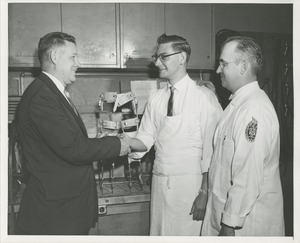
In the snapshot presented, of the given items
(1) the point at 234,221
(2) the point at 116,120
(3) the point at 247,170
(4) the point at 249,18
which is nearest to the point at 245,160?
(3) the point at 247,170

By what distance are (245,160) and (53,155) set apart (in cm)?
94

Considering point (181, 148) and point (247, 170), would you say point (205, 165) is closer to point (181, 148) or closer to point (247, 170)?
point (181, 148)

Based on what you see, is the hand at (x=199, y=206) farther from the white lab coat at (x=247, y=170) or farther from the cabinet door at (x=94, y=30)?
the cabinet door at (x=94, y=30)

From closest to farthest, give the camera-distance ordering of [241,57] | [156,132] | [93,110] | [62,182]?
[241,57], [62,182], [156,132], [93,110]

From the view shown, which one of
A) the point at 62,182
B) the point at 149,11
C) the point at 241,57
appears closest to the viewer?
the point at 241,57

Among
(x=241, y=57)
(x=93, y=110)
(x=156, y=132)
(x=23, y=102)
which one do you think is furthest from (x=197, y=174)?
(x=93, y=110)

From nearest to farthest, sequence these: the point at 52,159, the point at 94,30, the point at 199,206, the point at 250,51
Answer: the point at 250,51
the point at 52,159
the point at 199,206
the point at 94,30

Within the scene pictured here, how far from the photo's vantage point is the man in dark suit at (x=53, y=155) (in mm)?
1528

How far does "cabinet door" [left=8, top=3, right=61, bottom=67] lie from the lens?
2350 millimetres

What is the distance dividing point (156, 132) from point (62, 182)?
70 cm

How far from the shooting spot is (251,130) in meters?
1.33

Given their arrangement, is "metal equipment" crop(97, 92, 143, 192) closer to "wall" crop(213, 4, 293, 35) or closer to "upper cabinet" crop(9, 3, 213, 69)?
"upper cabinet" crop(9, 3, 213, 69)

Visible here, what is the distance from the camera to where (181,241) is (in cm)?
154
